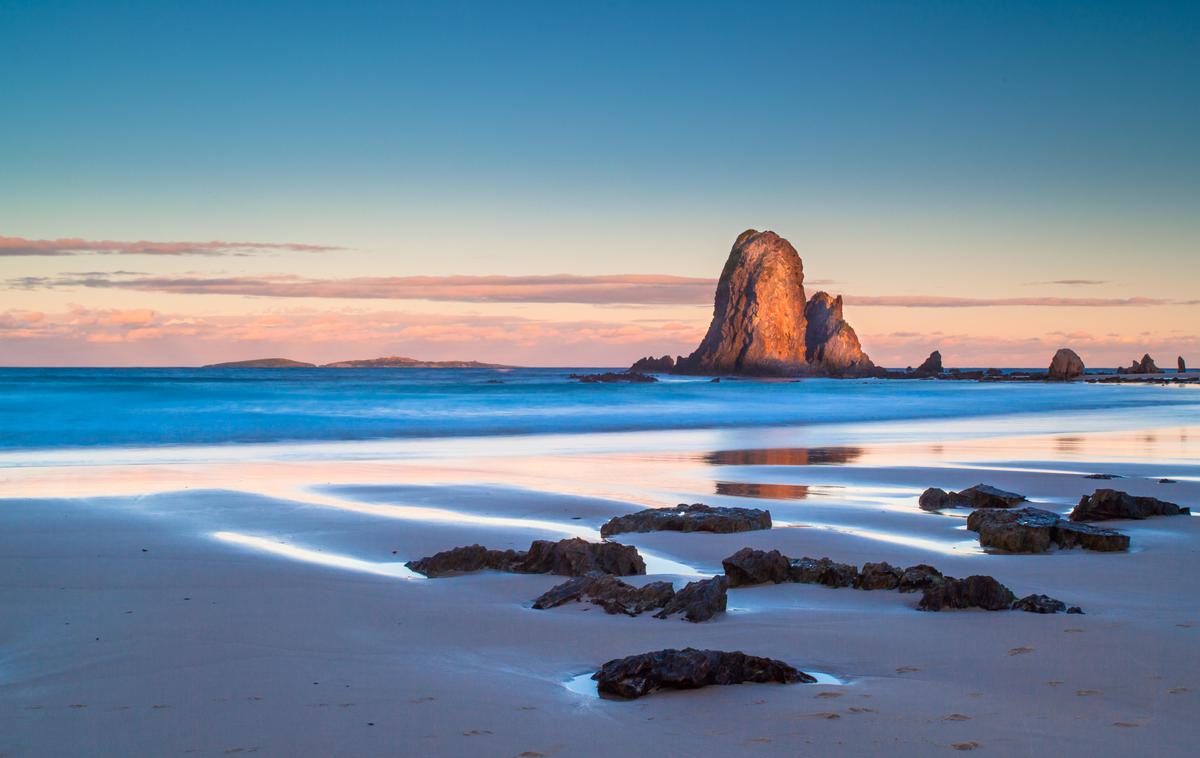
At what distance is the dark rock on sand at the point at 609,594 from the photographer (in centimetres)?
562

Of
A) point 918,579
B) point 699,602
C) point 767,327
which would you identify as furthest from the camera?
point 767,327

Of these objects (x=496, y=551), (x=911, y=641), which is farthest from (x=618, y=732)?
(x=496, y=551)

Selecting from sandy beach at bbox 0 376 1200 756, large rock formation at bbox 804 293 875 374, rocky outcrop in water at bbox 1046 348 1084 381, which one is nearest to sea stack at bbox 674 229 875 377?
large rock formation at bbox 804 293 875 374

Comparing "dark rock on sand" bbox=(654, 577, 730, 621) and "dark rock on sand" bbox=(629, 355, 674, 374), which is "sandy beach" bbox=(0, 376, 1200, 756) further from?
"dark rock on sand" bbox=(629, 355, 674, 374)

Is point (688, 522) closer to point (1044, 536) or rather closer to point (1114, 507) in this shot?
point (1044, 536)

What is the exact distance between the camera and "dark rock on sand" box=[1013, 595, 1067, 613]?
5.48 metres

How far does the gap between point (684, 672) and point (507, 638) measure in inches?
50.4

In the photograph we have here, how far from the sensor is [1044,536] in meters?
7.68

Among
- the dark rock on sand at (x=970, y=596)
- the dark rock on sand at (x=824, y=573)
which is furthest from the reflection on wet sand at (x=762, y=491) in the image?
the dark rock on sand at (x=970, y=596)

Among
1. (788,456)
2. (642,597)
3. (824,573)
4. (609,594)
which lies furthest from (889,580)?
(788,456)

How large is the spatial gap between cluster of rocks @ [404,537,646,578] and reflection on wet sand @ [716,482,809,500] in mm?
4511

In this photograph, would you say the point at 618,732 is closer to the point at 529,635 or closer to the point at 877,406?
the point at 529,635

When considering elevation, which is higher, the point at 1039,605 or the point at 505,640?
the point at 1039,605

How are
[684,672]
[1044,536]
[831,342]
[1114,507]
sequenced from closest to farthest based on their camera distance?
[684,672]
[1044,536]
[1114,507]
[831,342]
